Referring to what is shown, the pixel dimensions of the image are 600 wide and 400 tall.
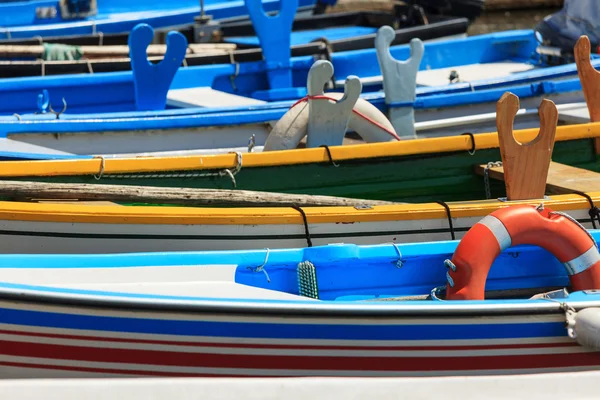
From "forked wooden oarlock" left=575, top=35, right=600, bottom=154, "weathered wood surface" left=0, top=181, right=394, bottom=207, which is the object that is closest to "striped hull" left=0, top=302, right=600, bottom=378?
"weathered wood surface" left=0, top=181, right=394, bottom=207

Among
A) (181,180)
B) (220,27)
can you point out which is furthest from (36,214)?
(220,27)

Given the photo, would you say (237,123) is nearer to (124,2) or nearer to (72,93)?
(72,93)

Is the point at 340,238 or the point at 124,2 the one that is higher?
the point at 124,2

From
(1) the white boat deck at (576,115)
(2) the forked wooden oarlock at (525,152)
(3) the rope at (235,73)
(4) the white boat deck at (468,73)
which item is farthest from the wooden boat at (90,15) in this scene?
(2) the forked wooden oarlock at (525,152)

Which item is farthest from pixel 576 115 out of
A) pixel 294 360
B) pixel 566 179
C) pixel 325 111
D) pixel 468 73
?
pixel 294 360

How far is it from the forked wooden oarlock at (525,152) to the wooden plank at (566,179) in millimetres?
442

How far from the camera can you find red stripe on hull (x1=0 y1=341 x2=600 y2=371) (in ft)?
Answer: 11.9

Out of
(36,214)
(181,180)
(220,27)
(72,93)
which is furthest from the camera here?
(220,27)

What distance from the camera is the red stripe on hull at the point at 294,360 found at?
3637 millimetres

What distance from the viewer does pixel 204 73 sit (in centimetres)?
821

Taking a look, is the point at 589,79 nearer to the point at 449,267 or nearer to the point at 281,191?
the point at 281,191

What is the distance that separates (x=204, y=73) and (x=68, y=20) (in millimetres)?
3827

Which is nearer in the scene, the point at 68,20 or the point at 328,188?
the point at 328,188

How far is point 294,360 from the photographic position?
3713 millimetres
